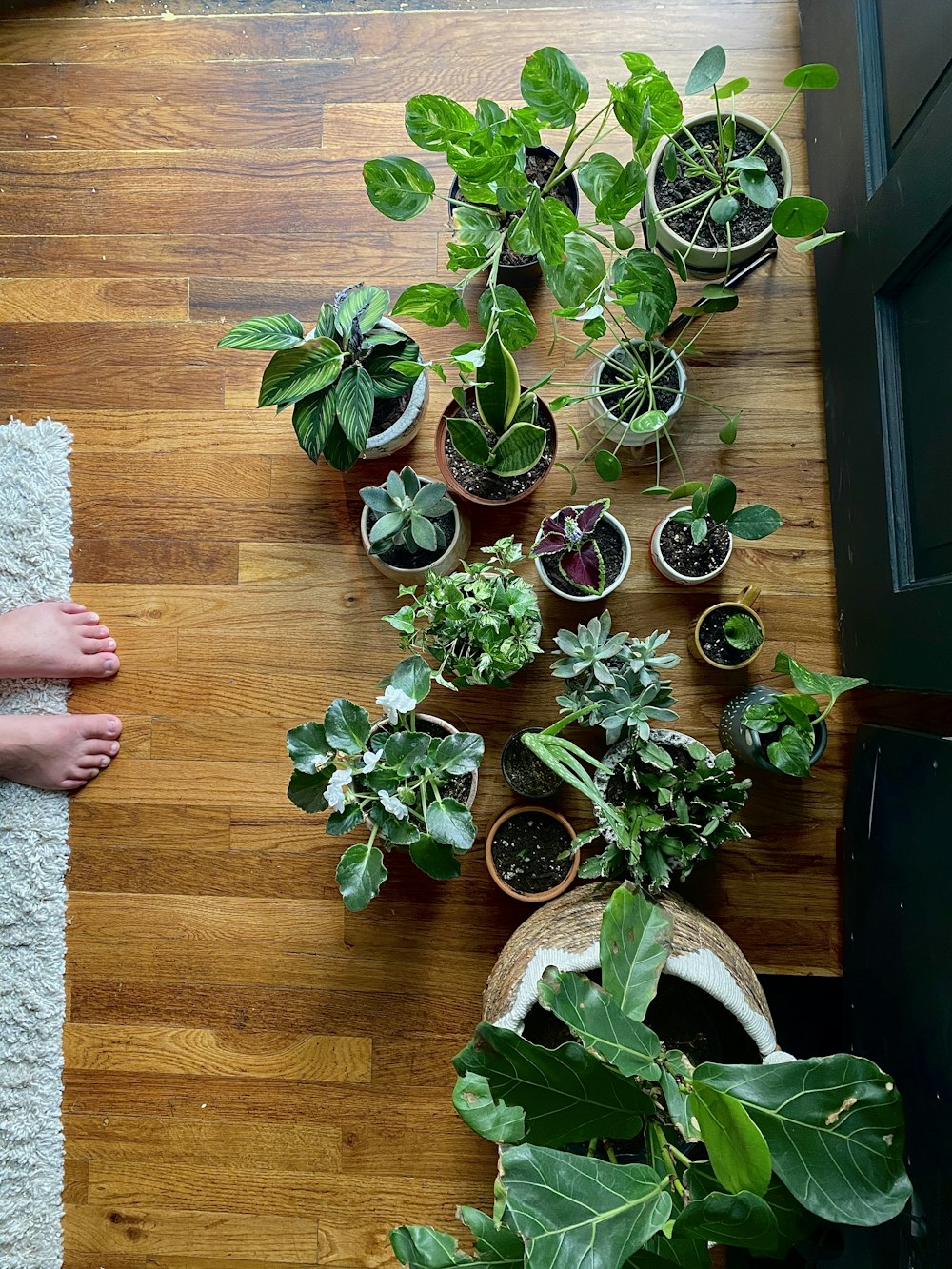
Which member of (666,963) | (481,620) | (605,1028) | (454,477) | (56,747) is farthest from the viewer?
(56,747)

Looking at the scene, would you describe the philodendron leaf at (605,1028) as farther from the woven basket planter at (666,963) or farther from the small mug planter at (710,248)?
the small mug planter at (710,248)

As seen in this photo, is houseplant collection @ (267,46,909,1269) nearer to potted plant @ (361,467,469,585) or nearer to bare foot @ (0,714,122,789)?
potted plant @ (361,467,469,585)

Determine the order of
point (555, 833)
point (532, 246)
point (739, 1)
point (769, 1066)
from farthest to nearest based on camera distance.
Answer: point (739, 1), point (555, 833), point (532, 246), point (769, 1066)


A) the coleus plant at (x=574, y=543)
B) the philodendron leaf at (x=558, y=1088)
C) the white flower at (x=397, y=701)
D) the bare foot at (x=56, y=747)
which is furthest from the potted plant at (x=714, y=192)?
the bare foot at (x=56, y=747)

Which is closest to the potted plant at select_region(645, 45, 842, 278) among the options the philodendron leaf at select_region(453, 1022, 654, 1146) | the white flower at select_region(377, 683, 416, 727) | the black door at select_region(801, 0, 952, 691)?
the black door at select_region(801, 0, 952, 691)

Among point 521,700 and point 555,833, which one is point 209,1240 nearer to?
point 555,833

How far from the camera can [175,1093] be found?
167 cm

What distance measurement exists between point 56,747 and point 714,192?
61.3 inches

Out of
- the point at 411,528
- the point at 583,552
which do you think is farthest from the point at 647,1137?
the point at 411,528

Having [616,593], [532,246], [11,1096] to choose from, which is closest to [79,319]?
[532,246]

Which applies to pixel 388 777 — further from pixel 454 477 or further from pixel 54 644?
pixel 54 644

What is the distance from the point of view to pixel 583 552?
1357 millimetres

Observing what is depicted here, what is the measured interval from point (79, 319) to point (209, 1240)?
1.83 meters

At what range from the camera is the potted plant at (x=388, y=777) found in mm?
1281
